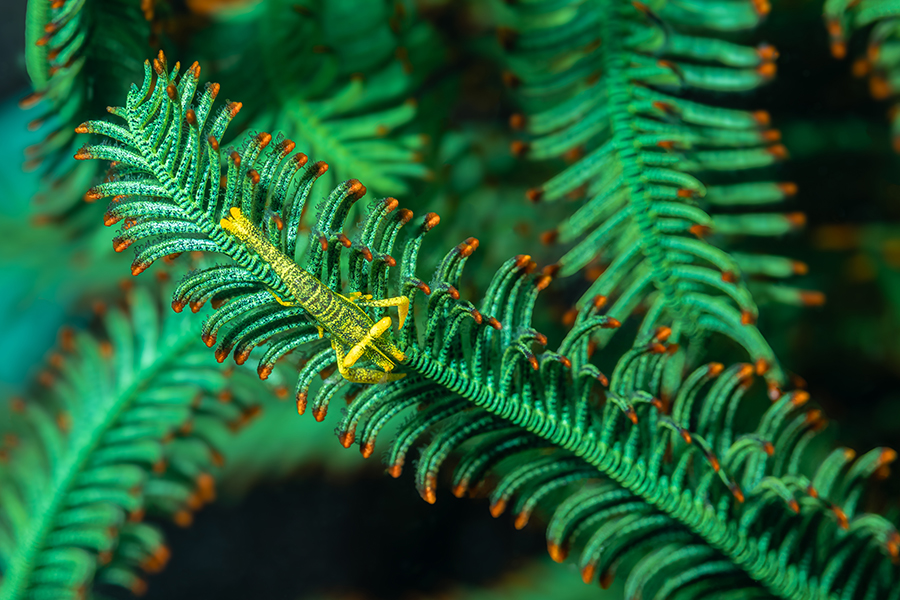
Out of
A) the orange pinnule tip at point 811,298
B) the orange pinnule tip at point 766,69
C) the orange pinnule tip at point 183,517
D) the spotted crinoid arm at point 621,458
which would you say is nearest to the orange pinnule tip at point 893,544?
the spotted crinoid arm at point 621,458

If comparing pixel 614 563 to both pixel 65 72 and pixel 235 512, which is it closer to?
pixel 235 512

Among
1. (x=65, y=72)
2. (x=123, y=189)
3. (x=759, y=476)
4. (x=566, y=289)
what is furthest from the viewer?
(x=566, y=289)

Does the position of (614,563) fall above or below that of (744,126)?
below

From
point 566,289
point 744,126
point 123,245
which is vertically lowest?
point 123,245

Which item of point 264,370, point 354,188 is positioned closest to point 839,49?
point 354,188

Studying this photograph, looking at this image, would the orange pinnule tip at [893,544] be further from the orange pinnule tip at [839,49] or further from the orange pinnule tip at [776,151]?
the orange pinnule tip at [839,49]

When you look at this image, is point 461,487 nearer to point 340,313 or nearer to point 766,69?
point 340,313

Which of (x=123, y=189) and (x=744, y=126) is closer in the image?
(x=123, y=189)

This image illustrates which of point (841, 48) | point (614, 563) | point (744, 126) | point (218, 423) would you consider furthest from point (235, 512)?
point (841, 48)
